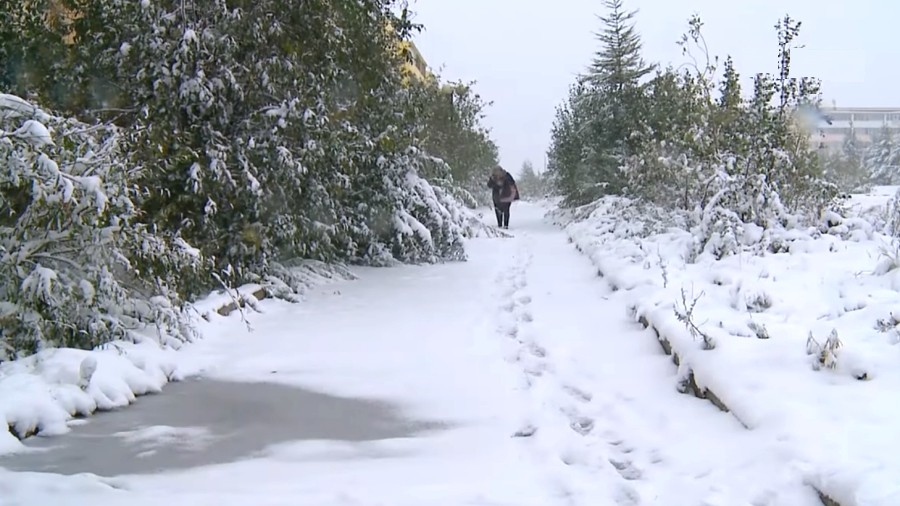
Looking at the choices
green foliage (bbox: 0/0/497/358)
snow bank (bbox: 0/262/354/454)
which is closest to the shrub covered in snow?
green foliage (bbox: 0/0/497/358)

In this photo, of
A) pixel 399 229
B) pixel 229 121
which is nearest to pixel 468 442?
pixel 229 121

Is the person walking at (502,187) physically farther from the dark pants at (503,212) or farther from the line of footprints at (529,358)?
the line of footprints at (529,358)

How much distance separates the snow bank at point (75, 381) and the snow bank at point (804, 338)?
3.33m

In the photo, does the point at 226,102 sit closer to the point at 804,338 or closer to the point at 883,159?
the point at 804,338

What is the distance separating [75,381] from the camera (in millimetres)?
4352

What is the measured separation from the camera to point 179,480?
331cm

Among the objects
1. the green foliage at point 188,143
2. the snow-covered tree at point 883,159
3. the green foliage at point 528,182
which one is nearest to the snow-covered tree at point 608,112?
the green foliage at point 188,143

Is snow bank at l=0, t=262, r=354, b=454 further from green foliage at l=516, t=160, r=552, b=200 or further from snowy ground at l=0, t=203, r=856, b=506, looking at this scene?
green foliage at l=516, t=160, r=552, b=200

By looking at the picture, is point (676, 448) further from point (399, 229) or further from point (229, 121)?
point (399, 229)

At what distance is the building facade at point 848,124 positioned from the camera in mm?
12906

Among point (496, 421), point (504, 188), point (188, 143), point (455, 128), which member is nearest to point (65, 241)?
point (188, 143)

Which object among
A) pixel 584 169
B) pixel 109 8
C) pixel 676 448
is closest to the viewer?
pixel 676 448

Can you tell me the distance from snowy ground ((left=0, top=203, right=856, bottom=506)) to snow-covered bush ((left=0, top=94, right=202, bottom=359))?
2.08 ft

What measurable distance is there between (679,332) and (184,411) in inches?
126
